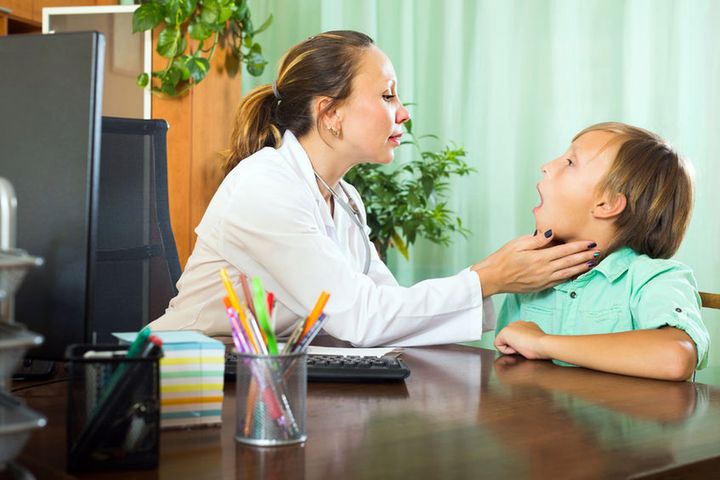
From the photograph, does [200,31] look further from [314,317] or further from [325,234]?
[314,317]

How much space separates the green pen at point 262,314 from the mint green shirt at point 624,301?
683 millimetres

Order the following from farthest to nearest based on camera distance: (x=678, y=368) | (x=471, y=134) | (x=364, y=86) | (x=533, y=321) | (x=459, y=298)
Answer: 1. (x=471, y=134)
2. (x=364, y=86)
3. (x=533, y=321)
4. (x=459, y=298)
5. (x=678, y=368)

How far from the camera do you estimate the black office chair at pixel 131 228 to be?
6.18 ft

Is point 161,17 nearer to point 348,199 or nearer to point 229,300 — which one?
point 348,199

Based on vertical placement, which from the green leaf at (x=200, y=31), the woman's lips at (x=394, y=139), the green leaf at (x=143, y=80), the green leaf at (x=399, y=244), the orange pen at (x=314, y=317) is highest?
the green leaf at (x=200, y=31)

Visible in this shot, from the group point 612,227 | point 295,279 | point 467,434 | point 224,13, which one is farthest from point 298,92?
point 224,13

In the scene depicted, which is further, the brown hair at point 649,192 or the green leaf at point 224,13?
the green leaf at point 224,13

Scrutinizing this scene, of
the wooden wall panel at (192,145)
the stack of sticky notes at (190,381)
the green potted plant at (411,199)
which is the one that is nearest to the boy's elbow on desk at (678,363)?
the stack of sticky notes at (190,381)

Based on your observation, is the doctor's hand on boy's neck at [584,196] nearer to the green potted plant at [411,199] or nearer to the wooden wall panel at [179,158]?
the green potted plant at [411,199]

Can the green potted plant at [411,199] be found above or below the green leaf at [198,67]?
below

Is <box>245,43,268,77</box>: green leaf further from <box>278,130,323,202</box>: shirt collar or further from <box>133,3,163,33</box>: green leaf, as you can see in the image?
<box>278,130,323,202</box>: shirt collar

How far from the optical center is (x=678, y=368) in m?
1.21

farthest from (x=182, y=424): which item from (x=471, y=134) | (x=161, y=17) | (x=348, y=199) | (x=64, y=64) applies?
(x=161, y=17)

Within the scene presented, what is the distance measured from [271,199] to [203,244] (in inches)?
7.1
